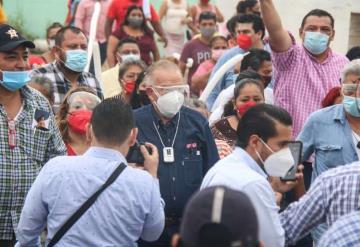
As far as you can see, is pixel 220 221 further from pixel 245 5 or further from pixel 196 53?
pixel 196 53

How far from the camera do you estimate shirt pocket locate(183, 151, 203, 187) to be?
20.7 feet

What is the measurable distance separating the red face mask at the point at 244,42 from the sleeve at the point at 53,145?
4056mm

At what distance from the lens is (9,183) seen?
6.08m

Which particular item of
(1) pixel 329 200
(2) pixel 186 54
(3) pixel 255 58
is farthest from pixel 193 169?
(2) pixel 186 54

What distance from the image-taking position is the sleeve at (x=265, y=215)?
460 centimetres

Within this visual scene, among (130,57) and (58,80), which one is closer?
(58,80)

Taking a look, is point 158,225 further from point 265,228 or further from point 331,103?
point 331,103

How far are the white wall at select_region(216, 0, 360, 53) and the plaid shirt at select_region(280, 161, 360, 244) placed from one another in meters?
11.5

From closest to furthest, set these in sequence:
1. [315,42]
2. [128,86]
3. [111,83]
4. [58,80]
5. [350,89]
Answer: [350,89] < [315,42] < [58,80] < [128,86] < [111,83]

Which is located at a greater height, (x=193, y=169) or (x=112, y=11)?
(x=112, y=11)

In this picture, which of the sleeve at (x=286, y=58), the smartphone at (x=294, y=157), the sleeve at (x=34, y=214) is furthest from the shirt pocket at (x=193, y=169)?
the sleeve at (x=286, y=58)

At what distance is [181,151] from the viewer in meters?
6.35

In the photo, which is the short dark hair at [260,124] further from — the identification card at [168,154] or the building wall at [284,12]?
the building wall at [284,12]

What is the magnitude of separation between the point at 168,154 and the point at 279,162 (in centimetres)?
115
